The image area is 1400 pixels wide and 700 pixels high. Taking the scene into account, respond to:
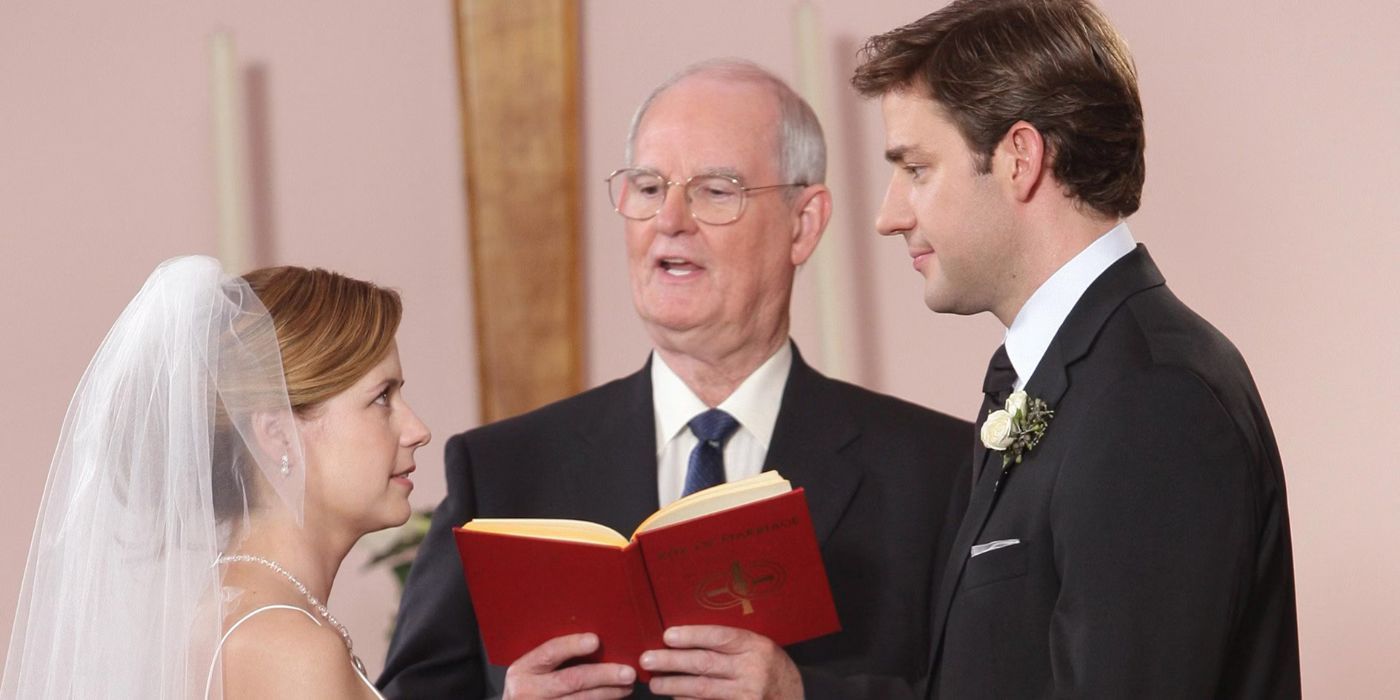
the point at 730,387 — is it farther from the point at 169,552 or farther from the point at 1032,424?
the point at 169,552

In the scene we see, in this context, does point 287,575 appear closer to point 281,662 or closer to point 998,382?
point 281,662

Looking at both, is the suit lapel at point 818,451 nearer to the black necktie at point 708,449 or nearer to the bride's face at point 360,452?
the black necktie at point 708,449

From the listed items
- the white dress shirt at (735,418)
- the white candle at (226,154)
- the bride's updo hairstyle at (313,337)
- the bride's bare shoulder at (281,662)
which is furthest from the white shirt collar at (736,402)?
the white candle at (226,154)

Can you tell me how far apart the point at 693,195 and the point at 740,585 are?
3.12 ft

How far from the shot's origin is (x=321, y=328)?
2.34 m

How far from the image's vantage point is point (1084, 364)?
211 cm

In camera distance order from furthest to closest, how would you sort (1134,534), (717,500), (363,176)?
(363,176)
(717,500)
(1134,534)

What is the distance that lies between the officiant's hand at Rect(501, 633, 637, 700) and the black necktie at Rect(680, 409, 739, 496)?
523mm

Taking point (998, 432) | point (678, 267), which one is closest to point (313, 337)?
point (678, 267)

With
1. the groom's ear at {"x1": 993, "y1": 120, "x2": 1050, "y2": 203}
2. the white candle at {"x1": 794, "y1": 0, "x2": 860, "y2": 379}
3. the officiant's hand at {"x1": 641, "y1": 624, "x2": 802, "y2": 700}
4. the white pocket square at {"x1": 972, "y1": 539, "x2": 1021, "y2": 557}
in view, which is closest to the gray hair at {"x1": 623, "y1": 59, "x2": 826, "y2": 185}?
the white candle at {"x1": 794, "y1": 0, "x2": 860, "y2": 379}

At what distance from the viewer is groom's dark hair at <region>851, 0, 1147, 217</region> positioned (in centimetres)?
221

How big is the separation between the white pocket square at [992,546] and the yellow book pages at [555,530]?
20.1 inches

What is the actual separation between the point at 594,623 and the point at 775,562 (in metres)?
0.32

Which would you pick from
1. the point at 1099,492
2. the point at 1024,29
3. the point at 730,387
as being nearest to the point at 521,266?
the point at 730,387
